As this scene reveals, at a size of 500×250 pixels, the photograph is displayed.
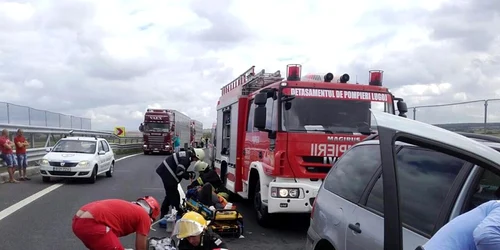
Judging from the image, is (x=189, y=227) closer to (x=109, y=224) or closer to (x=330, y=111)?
(x=109, y=224)

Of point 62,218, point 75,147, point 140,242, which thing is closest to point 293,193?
point 140,242

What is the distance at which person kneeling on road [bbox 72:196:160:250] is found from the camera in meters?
4.47

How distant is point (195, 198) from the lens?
330 inches

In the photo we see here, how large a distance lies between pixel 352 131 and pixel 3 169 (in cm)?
1269

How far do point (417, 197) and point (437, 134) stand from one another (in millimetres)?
935

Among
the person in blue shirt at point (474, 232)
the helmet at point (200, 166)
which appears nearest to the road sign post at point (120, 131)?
the helmet at point (200, 166)

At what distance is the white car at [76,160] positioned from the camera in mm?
13867

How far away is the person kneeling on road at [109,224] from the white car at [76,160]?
9.91 meters

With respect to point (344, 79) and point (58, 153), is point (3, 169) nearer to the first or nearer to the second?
point (58, 153)

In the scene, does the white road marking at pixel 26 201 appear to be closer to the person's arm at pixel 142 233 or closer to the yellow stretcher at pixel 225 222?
the yellow stretcher at pixel 225 222

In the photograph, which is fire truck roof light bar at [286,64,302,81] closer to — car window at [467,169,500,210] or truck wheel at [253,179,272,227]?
truck wheel at [253,179,272,227]

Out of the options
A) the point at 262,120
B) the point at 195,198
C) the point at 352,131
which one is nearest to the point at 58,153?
the point at 195,198

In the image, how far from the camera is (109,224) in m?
4.53

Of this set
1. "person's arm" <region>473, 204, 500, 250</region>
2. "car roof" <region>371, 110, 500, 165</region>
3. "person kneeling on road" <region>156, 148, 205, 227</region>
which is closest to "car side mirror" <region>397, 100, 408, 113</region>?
"person kneeling on road" <region>156, 148, 205, 227</region>
